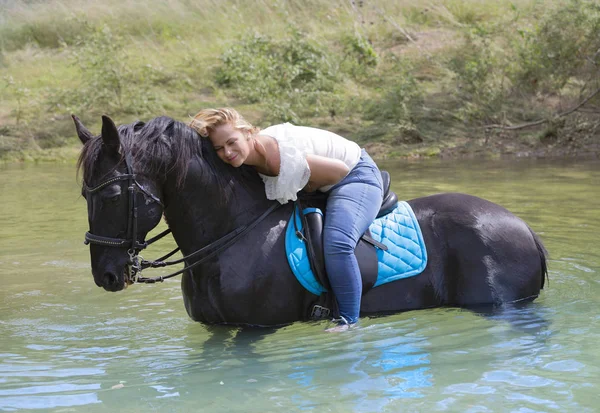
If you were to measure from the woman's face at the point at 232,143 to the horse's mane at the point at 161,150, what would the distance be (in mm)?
109

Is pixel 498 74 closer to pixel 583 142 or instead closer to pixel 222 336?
pixel 583 142

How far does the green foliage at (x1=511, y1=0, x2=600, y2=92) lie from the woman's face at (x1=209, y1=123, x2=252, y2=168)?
1130 centimetres

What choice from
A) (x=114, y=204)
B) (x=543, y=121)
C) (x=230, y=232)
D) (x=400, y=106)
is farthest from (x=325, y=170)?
(x=400, y=106)

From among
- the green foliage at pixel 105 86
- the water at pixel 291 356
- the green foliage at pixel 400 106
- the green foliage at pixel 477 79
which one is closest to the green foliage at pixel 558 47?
the green foliage at pixel 477 79

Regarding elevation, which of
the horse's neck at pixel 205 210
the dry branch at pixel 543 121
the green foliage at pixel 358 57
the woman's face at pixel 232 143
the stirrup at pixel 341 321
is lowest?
the stirrup at pixel 341 321

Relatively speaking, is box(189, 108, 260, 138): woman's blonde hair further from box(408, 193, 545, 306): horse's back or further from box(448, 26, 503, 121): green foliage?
box(448, 26, 503, 121): green foliage

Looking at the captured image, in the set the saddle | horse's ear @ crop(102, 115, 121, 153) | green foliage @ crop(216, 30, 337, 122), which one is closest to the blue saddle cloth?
the saddle

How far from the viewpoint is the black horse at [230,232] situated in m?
3.80

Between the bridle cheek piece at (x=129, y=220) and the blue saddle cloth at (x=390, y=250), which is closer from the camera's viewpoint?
the bridle cheek piece at (x=129, y=220)

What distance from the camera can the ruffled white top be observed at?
4.08 meters

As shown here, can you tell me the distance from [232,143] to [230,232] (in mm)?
491

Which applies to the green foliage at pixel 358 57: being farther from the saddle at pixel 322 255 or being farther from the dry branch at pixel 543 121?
the saddle at pixel 322 255

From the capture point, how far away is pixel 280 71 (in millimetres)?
17078

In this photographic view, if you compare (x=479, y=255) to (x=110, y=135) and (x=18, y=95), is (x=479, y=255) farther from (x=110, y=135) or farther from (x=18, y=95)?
(x=18, y=95)
